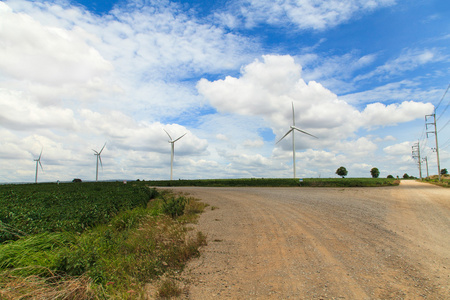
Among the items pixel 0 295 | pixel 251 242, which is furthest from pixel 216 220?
pixel 0 295

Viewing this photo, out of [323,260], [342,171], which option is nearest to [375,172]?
[342,171]

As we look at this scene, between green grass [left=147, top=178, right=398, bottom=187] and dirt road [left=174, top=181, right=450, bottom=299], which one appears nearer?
dirt road [left=174, top=181, right=450, bottom=299]

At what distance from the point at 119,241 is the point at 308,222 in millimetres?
7061

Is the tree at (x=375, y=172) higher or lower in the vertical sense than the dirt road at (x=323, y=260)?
higher

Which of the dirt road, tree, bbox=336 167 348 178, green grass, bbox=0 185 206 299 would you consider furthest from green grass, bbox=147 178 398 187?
tree, bbox=336 167 348 178

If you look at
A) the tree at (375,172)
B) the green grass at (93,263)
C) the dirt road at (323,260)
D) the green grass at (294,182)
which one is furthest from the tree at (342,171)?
the green grass at (93,263)

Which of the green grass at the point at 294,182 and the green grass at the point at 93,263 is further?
the green grass at the point at 294,182

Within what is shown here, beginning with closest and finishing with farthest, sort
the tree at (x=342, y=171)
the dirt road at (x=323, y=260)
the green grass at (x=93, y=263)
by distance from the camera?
the green grass at (x=93, y=263)
the dirt road at (x=323, y=260)
the tree at (x=342, y=171)

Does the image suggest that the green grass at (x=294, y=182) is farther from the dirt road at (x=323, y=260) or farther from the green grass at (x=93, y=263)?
the green grass at (x=93, y=263)

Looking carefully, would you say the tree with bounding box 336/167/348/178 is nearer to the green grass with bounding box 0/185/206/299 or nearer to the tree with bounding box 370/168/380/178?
the tree with bounding box 370/168/380/178

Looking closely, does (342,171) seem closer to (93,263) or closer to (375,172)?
(375,172)

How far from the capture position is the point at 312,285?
4.99 meters

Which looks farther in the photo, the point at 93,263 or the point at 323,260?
the point at 323,260

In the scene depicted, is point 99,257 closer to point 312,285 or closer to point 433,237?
point 312,285
